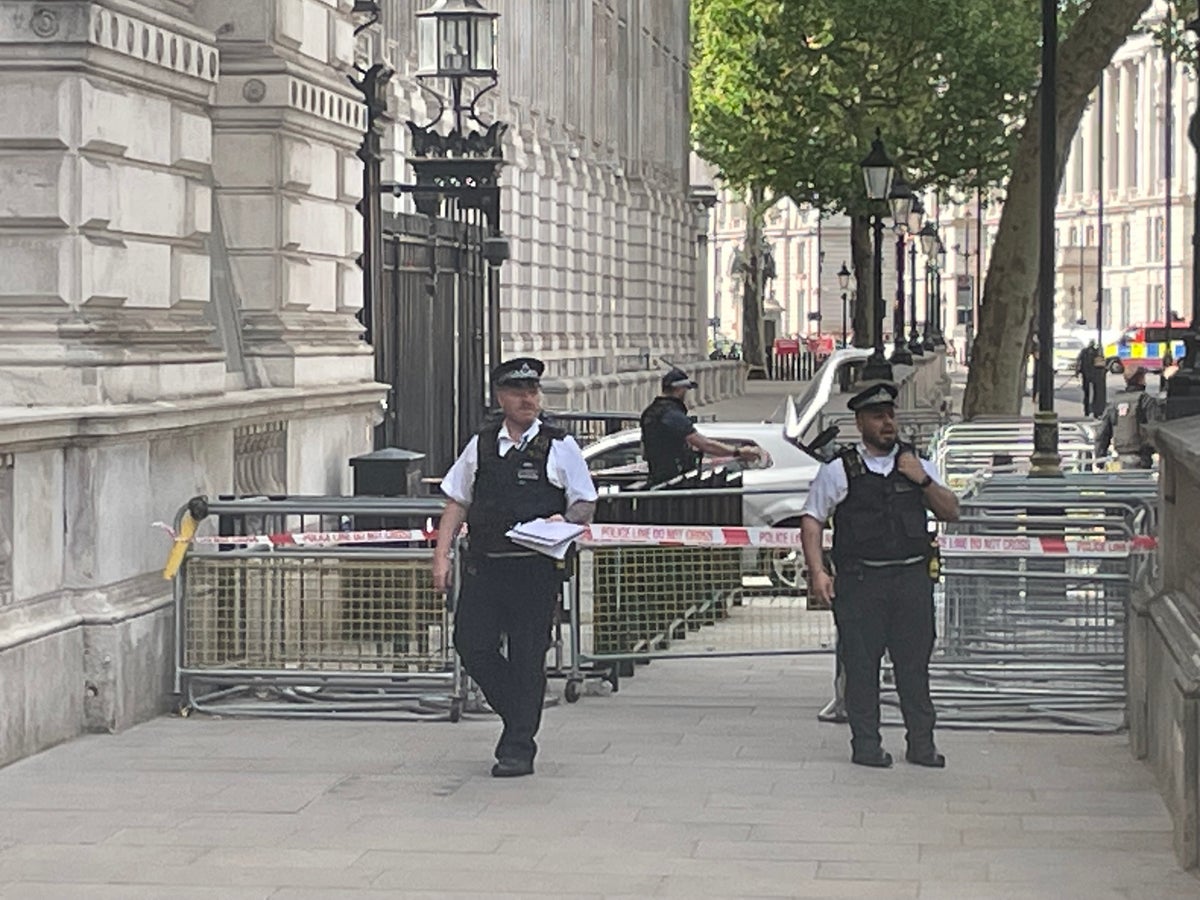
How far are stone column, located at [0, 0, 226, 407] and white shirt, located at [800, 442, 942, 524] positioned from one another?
3.20 meters

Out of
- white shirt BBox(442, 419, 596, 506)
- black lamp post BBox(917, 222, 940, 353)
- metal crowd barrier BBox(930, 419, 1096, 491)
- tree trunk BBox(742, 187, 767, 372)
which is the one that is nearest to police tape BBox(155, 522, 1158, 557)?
white shirt BBox(442, 419, 596, 506)

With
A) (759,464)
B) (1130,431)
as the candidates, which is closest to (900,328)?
(1130,431)

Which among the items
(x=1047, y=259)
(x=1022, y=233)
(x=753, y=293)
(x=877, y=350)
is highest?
(x=753, y=293)

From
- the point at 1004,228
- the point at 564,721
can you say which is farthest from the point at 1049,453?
the point at 1004,228

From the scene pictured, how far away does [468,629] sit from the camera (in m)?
12.0

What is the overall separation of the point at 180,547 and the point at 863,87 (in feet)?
154

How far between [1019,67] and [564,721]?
152 ft

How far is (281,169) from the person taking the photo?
16.4 m

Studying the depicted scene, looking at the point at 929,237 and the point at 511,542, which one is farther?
the point at 929,237

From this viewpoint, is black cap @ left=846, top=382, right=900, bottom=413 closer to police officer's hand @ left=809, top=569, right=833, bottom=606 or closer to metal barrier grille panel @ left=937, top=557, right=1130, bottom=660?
police officer's hand @ left=809, top=569, right=833, bottom=606

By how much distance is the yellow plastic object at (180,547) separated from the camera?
13398 millimetres

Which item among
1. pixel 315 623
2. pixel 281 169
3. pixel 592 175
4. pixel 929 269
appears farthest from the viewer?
pixel 929 269

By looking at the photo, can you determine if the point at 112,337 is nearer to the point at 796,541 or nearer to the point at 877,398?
the point at 796,541

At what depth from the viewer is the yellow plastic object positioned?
1340 cm
